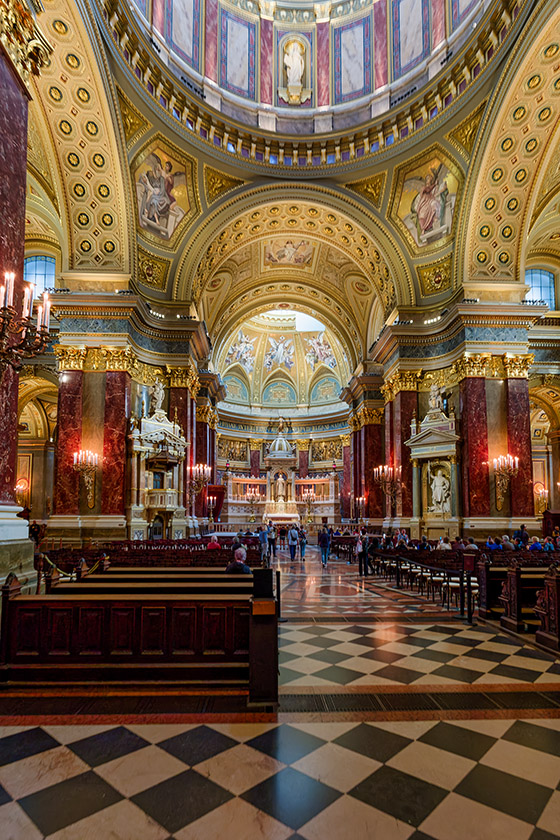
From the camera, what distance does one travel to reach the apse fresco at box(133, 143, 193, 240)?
18.2 metres

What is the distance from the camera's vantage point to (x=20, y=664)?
5418 millimetres

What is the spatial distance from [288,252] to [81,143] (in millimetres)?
12432

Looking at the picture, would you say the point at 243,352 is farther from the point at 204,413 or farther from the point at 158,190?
the point at 158,190

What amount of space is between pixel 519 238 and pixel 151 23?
44.9 ft

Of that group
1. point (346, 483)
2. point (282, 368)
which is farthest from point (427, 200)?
point (282, 368)

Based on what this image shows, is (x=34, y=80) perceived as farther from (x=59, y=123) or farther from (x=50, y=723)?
(x=50, y=723)

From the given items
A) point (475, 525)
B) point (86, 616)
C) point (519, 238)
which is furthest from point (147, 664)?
point (519, 238)

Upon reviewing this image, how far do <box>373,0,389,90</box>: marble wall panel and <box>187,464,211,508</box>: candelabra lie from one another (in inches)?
644

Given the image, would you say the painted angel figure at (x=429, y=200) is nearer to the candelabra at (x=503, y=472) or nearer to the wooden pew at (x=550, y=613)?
the candelabra at (x=503, y=472)

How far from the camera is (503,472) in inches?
675

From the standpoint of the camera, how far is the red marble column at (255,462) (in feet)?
129

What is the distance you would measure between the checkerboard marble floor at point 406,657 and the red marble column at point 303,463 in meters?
31.0

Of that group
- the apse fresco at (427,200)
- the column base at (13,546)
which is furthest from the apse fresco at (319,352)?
the column base at (13,546)

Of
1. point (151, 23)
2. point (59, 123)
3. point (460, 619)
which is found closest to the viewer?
point (460, 619)
